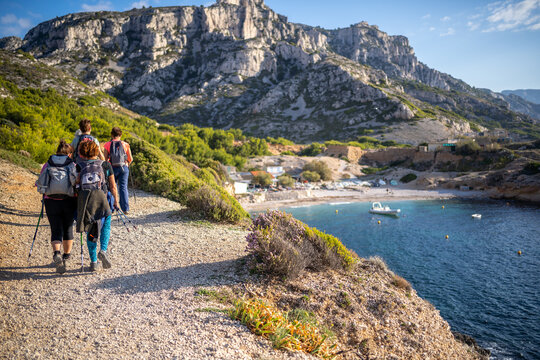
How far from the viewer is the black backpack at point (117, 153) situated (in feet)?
23.1

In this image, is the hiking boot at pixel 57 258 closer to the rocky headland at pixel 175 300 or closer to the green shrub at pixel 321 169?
the rocky headland at pixel 175 300

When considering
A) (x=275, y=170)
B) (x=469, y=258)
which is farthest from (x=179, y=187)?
(x=275, y=170)

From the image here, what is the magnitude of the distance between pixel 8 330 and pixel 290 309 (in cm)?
405

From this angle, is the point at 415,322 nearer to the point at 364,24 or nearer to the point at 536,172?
the point at 536,172

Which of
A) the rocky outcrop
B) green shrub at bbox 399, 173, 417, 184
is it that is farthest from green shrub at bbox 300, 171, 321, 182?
the rocky outcrop

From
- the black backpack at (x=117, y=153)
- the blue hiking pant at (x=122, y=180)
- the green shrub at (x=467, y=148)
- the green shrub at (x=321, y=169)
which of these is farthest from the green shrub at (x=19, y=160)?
the green shrub at (x=467, y=148)

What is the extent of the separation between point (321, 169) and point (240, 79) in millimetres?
69556

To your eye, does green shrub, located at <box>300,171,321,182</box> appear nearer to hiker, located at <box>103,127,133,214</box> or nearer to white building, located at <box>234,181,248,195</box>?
white building, located at <box>234,181,248,195</box>

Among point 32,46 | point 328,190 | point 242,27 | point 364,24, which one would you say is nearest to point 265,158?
point 328,190

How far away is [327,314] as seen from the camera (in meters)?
5.67

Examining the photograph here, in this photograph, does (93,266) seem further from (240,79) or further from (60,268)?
(240,79)

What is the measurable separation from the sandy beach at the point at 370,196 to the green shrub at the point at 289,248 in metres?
31.1

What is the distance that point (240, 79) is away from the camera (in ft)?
368

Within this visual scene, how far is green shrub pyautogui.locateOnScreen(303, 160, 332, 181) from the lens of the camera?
58781mm
